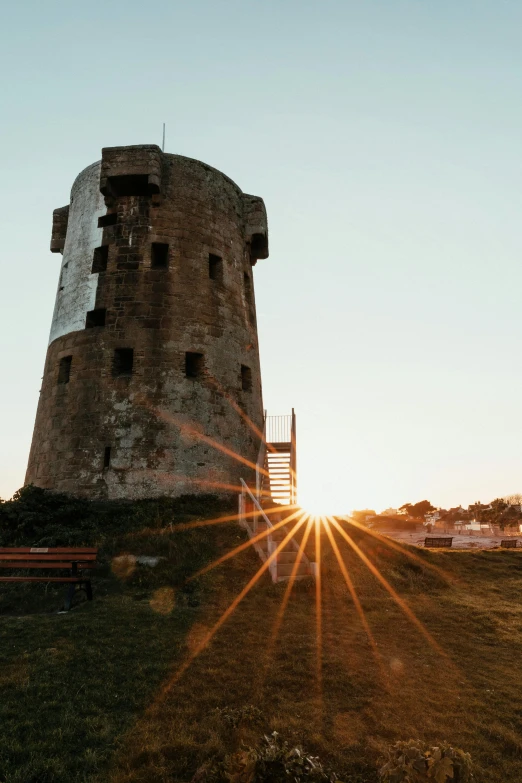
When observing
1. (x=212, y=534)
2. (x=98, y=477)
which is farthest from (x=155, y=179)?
(x=212, y=534)

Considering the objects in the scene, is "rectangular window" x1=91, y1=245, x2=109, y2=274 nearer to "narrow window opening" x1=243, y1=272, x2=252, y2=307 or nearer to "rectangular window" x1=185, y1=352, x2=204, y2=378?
"rectangular window" x1=185, y1=352, x2=204, y2=378

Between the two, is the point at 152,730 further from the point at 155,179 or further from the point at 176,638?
the point at 155,179

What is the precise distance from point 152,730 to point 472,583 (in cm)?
1112

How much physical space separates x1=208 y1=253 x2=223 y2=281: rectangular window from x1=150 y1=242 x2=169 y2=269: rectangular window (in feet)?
5.05

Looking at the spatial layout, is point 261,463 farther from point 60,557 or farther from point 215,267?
point 60,557

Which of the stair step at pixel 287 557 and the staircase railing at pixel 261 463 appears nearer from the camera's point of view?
the stair step at pixel 287 557

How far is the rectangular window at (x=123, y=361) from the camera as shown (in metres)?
16.0

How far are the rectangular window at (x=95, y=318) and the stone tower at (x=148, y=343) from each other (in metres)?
0.04

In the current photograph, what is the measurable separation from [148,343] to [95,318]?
2183mm

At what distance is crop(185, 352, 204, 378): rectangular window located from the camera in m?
16.5

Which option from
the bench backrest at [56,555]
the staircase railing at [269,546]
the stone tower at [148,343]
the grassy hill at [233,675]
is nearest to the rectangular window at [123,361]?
the stone tower at [148,343]

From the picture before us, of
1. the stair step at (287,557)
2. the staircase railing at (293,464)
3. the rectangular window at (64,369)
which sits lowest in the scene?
the stair step at (287,557)

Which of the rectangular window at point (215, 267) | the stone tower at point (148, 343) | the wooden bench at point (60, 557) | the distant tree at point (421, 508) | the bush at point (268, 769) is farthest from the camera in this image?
the distant tree at point (421, 508)

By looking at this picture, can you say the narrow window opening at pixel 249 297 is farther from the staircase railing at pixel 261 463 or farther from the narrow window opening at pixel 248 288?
the staircase railing at pixel 261 463
